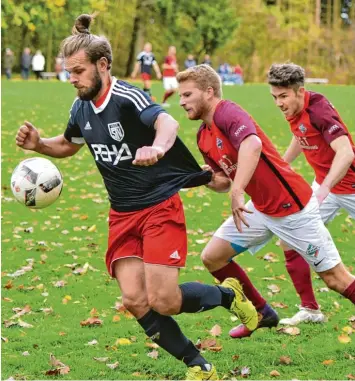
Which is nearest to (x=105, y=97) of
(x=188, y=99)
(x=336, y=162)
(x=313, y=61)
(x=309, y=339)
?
(x=188, y=99)

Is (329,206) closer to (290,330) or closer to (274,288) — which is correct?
(290,330)

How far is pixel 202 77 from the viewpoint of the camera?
5645 millimetres

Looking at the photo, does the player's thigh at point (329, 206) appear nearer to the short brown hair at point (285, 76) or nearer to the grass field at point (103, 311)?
the grass field at point (103, 311)

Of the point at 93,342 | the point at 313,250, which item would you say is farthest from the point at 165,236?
the point at 93,342

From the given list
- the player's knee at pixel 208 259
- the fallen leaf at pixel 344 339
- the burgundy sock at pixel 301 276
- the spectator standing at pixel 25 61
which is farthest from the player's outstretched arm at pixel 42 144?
the spectator standing at pixel 25 61

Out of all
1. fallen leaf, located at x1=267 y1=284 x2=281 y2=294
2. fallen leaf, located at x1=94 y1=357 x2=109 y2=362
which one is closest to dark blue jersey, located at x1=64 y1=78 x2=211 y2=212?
fallen leaf, located at x1=94 y1=357 x2=109 y2=362

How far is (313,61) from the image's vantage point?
68688 millimetres

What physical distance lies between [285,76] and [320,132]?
0.53m

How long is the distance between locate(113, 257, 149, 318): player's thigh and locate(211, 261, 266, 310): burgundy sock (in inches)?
41.9

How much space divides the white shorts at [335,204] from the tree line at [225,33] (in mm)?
48455

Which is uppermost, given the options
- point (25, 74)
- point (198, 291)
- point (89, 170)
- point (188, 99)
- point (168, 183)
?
point (188, 99)

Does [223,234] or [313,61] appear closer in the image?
[223,234]

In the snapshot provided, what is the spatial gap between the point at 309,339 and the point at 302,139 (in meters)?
1.46

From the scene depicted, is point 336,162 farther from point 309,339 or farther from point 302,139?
point 309,339
